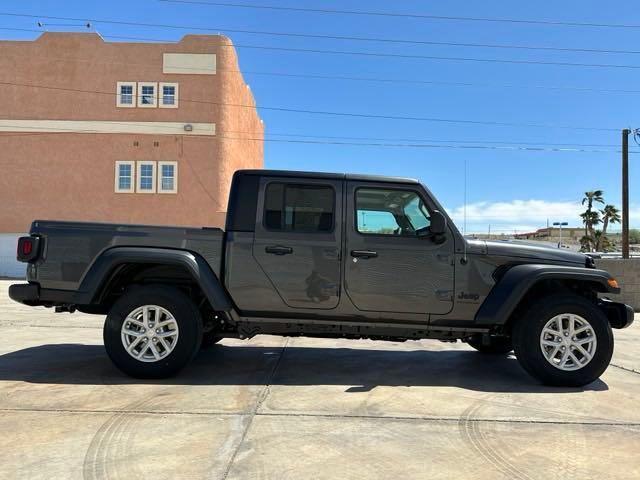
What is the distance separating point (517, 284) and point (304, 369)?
240cm

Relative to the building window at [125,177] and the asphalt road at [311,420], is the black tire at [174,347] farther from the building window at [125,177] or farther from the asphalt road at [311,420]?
the building window at [125,177]

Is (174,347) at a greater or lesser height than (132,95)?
lesser

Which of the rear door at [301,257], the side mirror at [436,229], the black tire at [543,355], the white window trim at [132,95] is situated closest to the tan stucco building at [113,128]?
the white window trim at [132,95]

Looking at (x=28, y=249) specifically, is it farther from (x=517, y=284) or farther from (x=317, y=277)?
(x=517, y=284)

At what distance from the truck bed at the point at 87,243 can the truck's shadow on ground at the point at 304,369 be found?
40.4 inches

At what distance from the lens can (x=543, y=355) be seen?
196 inches

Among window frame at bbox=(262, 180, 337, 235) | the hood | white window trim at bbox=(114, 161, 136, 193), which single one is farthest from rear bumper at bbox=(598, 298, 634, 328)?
white window trim at bbox=(114, 161, 136, 193)

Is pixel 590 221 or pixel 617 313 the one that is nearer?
pixel 617 313

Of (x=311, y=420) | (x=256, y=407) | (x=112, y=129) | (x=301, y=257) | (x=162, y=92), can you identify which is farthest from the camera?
(x=162, y=92)

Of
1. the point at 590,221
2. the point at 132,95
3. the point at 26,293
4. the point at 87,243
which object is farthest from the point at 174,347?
the point at 590,221

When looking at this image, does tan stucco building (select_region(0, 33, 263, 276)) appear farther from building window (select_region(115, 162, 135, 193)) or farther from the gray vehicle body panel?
→ the gray vehicle body panel

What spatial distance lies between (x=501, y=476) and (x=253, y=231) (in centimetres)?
305

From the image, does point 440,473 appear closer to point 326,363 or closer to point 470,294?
point 470,294

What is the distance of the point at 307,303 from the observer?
197 inches
